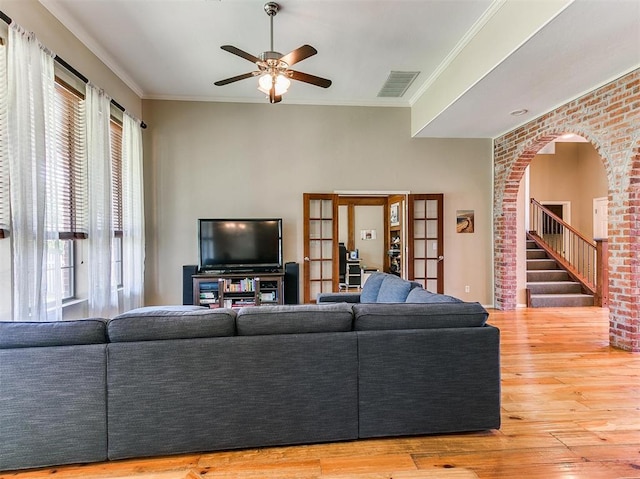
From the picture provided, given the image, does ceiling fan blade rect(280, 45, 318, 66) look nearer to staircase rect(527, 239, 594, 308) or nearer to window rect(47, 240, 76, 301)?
window rect(47, 240, 76, 301)

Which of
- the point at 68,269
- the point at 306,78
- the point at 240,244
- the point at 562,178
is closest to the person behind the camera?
the point at 306,78

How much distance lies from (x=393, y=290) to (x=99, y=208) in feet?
10.8

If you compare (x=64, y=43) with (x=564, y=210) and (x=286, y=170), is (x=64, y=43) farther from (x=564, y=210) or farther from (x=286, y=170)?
(x=564, y=210)

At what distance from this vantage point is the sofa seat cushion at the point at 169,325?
1.93 metres

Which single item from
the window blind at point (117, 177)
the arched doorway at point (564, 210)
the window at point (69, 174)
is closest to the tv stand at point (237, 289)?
the window blind at point (117, 177)

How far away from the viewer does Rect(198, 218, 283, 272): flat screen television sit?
5.27 metres

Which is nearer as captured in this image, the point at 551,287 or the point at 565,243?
the point at 551,287

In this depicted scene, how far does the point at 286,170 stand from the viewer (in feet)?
18.8

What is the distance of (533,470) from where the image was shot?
188 cm

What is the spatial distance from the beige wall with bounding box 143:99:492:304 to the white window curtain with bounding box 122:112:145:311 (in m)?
0.53

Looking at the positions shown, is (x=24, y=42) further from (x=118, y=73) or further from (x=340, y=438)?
(x=340, y=438)

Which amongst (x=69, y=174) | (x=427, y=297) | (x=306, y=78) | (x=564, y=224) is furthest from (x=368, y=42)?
(x=564, y=224)

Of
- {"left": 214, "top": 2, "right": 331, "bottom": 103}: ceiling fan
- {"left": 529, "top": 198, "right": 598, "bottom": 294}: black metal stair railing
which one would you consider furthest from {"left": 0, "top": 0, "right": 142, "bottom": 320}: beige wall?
{"left": 529, "top": 198, "right": 598, "bottom": 294}: black metal stair railing

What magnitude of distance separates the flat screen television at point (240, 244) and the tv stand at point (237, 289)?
5.7 inches
